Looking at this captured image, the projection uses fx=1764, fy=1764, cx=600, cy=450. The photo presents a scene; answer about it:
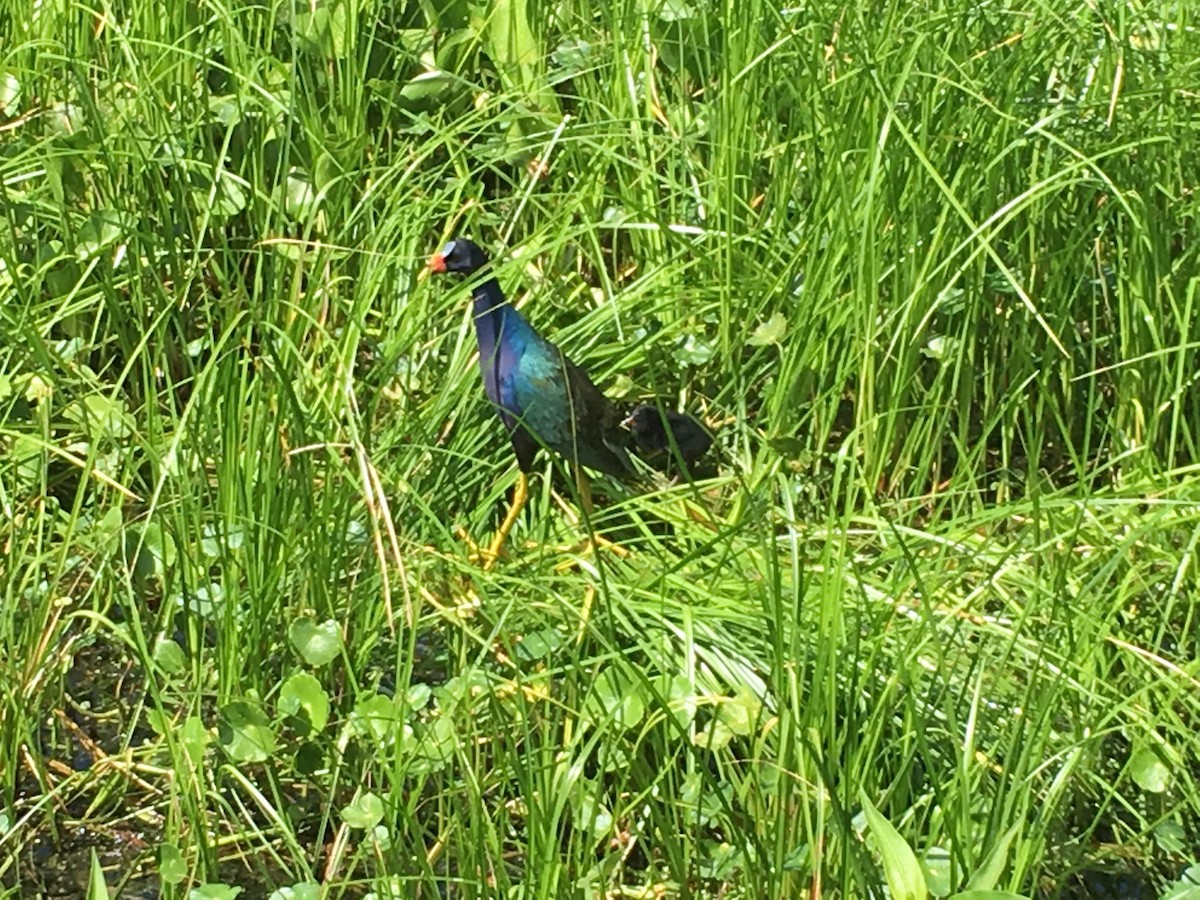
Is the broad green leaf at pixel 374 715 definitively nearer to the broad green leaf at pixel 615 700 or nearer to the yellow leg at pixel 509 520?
the broad green leaf at pixel 615 700

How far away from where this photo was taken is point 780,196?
2814 mm

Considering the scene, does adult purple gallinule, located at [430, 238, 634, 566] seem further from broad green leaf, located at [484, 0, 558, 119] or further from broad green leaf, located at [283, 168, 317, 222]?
broad green leaf, located at [484, 0, 558, 119]

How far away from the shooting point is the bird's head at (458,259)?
2.71m

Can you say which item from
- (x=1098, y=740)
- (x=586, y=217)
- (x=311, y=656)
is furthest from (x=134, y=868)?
(x=586, y=217)

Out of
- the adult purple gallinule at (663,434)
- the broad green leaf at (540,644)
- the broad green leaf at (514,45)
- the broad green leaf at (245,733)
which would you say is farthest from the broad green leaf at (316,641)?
the broad green leaf at (514,45)

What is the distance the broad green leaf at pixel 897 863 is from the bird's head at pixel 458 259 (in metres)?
1.34

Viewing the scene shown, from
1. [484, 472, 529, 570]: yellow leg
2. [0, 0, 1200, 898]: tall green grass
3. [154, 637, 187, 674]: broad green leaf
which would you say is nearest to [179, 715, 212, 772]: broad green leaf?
[0, 0, 1200, 898]: tall green grass

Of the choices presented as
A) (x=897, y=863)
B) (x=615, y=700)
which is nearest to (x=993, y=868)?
(x=897, y=863)

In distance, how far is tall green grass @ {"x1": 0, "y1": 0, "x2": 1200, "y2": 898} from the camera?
6.31ft

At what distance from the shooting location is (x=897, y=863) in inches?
62.5

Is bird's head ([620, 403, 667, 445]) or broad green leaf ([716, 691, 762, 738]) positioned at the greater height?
broad green leaf ([716, 691, 762, 738])

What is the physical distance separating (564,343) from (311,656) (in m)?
0.93

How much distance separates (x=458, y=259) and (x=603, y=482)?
443 mm

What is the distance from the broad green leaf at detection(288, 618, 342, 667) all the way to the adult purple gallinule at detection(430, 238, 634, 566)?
51 cm
